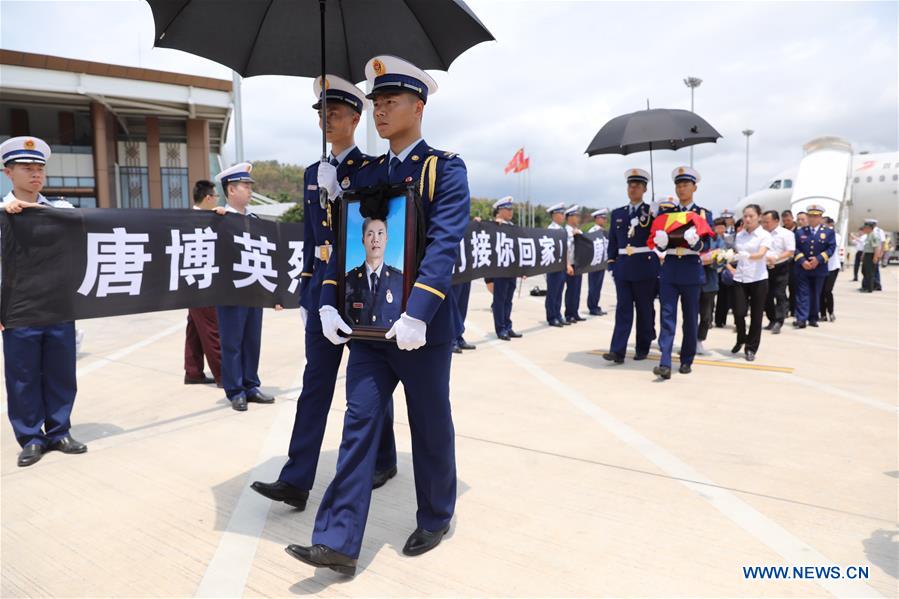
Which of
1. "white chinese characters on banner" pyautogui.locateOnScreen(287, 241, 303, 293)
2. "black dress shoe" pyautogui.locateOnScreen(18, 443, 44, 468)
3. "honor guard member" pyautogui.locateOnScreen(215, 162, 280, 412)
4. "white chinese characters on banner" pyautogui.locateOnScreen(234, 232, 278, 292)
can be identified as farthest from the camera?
"white chinese characters on banner" pyautogui.locateOnScreen(287, 241, 303, 293)

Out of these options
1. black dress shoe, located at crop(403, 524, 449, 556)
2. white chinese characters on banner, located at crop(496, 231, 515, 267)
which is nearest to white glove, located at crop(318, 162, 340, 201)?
black dress shoe, located at crop(403, 524, 449, 556)

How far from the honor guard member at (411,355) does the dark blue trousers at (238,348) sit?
2.74 meters

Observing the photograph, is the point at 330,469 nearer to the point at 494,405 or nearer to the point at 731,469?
the point at 494,405

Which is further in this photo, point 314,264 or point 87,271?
point 87,271

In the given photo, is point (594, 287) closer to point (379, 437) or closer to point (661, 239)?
point (661, 239)

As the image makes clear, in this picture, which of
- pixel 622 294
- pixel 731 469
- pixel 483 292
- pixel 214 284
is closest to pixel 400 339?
pixel 731 469

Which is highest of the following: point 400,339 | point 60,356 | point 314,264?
point 314,264

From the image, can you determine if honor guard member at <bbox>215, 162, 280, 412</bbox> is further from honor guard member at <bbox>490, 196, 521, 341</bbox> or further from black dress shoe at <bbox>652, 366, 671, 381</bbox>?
honor guard member at <bbox>490, 196, 521, 341</bbox>

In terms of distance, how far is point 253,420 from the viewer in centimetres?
479

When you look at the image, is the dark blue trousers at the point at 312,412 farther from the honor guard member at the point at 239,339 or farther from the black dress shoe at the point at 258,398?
the black dress shoe at the point at 258,398

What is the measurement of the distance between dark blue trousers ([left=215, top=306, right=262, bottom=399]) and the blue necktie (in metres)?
3.03

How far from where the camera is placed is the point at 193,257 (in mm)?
5066

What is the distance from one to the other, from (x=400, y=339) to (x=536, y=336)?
6937 millimetres

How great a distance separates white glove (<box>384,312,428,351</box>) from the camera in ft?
8.05
